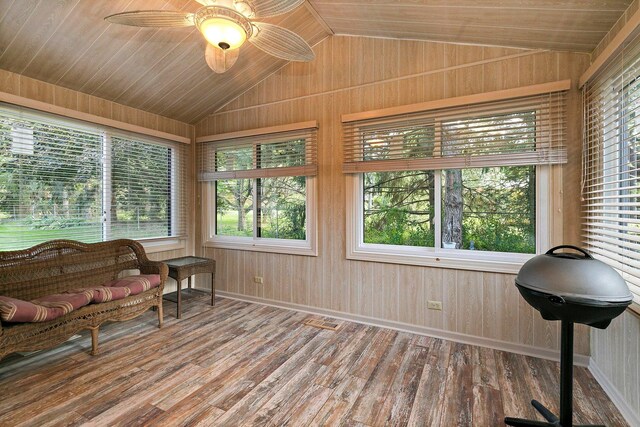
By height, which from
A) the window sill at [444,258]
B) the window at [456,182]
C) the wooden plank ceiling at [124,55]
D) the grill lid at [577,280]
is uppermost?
the wooden plank ceiling at [124,55]

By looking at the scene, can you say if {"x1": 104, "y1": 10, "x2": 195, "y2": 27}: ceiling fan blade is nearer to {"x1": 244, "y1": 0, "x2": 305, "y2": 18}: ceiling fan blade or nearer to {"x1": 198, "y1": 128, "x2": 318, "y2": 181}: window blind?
{"x1": 244, "y1": 0, "x2": 305, "y2": 18}: ceiling fan blade

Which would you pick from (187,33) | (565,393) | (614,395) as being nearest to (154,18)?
(187,33)

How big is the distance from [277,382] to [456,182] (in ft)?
7.60

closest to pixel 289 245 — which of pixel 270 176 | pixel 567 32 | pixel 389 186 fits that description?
pixel 270 176

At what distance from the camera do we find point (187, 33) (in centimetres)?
279

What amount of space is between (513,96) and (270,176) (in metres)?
2.59

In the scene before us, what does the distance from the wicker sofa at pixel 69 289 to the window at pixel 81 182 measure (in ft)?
0.99

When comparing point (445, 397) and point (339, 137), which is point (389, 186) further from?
point (445, 397)

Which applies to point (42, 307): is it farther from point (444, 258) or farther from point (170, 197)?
point (444, 258)

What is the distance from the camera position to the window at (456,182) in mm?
2562

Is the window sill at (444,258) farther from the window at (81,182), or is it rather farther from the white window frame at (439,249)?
the window at (81,182)

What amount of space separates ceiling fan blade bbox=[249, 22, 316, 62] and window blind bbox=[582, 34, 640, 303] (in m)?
1.98

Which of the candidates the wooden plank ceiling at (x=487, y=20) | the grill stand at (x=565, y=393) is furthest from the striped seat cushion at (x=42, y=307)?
the wooden plank ceiling at (x=487, y=20)

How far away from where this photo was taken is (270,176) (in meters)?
3.73
